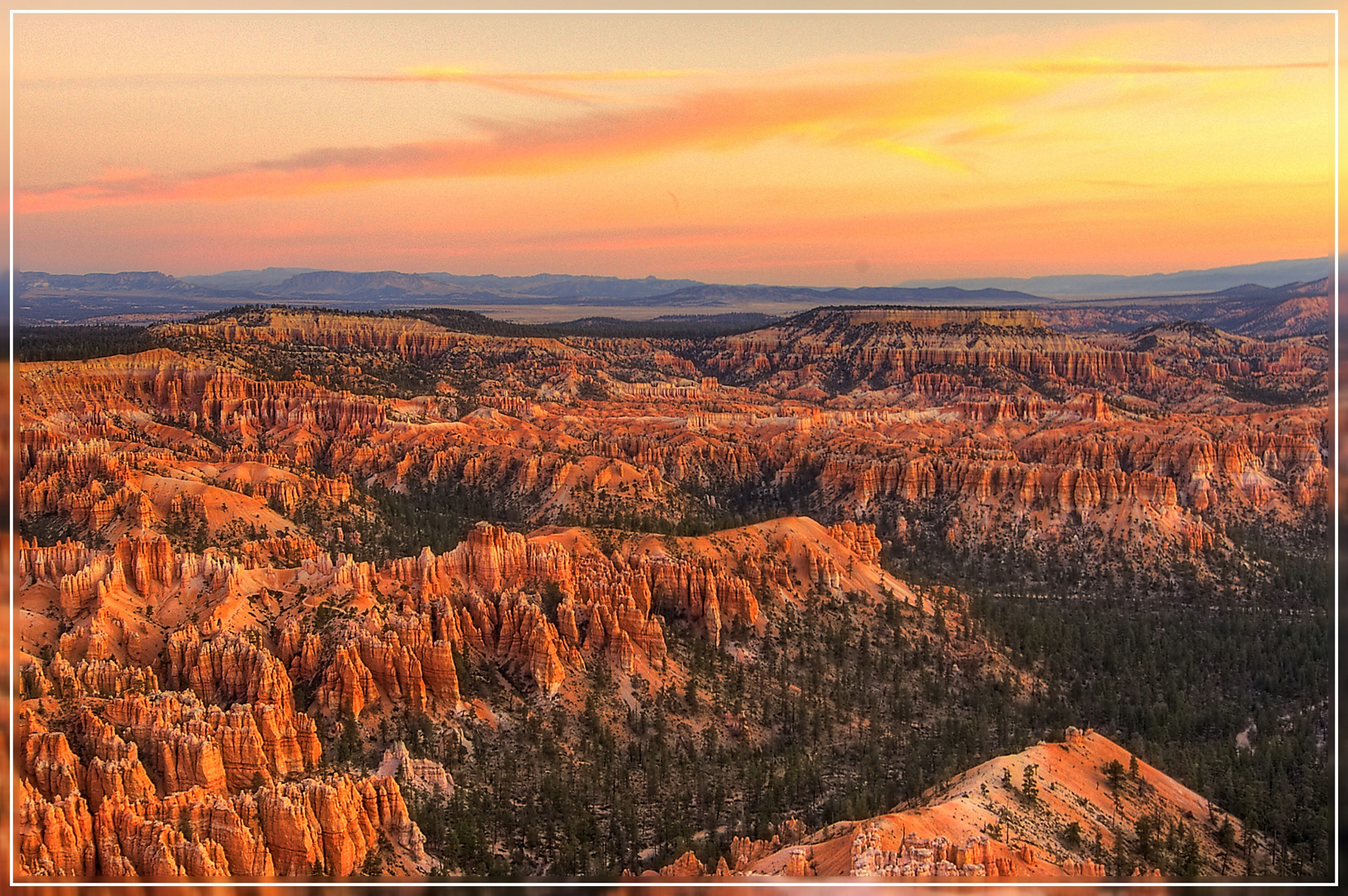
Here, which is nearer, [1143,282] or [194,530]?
[194,530]

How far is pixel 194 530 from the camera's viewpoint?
4903 centimetres

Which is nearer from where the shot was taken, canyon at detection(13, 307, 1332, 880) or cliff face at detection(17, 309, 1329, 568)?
canyon at detection(13, 307, 1332, 880)

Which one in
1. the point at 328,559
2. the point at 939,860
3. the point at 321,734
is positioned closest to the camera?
the point at 939,860

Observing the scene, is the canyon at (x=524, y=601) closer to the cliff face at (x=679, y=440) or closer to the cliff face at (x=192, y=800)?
the cliff face at (x=192, y=800)

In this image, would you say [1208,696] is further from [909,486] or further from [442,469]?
[442,469]

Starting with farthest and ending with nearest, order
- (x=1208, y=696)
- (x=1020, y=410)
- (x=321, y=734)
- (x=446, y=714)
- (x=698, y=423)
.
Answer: (x=1020, y=410) → (x=698, y=423) → (x=1208, y=696) → (x=446, y=714) → (x=321, y=734)

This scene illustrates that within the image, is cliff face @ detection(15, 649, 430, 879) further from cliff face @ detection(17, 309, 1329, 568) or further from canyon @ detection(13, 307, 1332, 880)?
cliff face @ detection(17, 309, 1329, 568)

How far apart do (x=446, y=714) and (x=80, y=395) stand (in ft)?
176

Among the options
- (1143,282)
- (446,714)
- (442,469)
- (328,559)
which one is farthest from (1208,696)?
(1143,282)

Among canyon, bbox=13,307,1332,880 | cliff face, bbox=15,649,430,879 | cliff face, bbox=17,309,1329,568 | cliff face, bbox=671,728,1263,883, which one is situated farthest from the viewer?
cliff face, bbox=17,309,1329,568

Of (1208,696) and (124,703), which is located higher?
(124,703)

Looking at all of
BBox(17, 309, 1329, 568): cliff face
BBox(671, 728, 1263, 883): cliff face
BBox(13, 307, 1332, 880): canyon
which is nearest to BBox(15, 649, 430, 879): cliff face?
BBox(13, 307, 1332, 880): canyon

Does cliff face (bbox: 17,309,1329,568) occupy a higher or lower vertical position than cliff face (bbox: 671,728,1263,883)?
higher

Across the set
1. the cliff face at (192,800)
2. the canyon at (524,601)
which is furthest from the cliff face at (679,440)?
the cliff face at (192,800)
